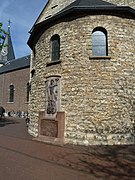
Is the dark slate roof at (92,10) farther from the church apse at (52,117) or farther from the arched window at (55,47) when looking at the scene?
the church apse at (52,117)

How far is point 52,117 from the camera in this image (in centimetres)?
847

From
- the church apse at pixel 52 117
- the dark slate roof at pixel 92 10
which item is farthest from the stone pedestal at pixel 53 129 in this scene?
the dark slate roof at pixel 92 10

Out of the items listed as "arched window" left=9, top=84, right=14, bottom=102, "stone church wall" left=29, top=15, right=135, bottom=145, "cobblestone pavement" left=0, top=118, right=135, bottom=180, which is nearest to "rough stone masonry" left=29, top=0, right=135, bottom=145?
"stone church wall" left=29, top=15, right=135, bottom=145

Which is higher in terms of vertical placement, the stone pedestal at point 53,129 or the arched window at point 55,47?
the arched window at point 55,47

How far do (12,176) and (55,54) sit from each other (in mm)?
6771

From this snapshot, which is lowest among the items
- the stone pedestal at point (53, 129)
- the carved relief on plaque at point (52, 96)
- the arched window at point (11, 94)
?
the stone pedestal at point (53, 129)

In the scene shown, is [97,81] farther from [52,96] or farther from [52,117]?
[52,117]

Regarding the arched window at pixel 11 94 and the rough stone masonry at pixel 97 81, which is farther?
the arched window at pixel 11 94

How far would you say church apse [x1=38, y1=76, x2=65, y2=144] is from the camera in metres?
8.00

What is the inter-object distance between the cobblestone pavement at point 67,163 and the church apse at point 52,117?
2.89ft

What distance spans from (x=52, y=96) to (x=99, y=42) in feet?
11.4

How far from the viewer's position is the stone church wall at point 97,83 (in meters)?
7.92

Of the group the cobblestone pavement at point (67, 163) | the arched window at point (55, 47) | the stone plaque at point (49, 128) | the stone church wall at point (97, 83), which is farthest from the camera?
the arched window at point (55, 47)

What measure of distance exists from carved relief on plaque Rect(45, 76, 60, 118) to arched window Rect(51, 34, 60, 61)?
144cm
